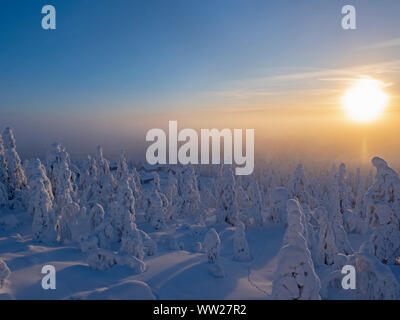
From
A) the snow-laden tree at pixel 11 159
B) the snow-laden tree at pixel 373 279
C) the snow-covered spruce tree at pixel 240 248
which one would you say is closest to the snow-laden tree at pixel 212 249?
the snow-covered spruce tree at pixel 240 248

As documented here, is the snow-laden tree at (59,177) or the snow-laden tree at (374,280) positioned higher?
the snow-laden tree at (59,177)

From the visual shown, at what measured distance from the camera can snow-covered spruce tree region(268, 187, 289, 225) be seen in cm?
2972

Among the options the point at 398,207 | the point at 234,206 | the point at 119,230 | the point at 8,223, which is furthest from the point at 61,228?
the point at 398,207

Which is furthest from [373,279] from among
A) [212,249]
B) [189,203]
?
[189,203]

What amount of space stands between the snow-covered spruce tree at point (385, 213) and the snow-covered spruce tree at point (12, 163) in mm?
40072

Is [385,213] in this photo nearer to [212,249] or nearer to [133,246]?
[212,249]

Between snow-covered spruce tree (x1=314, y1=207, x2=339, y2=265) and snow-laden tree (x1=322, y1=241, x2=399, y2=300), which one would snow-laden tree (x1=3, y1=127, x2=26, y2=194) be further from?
snow-laden tree (x1=322, y1=241, x2=399, y2=300)

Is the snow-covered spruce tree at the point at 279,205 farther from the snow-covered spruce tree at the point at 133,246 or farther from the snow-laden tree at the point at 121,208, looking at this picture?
the snow-covered spruce tree at the point at 133,246

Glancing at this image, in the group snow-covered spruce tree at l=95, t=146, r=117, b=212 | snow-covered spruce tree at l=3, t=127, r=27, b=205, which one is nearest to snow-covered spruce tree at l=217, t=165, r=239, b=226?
snow-covered spruce tree at l=95, t=146, r=117, b=212

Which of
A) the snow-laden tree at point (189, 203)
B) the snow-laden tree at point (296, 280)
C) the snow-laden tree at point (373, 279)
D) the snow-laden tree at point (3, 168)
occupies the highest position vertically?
the snow-laden tree at point (3, 168)

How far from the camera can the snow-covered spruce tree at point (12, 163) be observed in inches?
1315

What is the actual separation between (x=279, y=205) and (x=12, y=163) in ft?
118

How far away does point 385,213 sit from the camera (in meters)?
12.1
